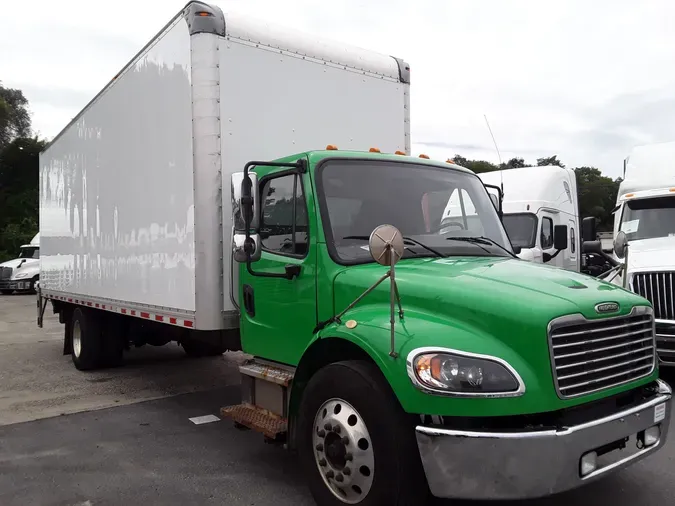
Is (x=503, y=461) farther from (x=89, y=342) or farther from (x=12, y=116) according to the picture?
(x=12, y=116)

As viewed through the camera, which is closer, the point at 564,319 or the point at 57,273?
the point at 564,319

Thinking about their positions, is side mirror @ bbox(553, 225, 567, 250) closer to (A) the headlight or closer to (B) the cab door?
(B) the cab door

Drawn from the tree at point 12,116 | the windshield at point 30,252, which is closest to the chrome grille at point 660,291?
the windshield at point 30,252

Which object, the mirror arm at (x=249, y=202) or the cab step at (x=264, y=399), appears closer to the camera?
the mirror arm at (x=249, y=202)

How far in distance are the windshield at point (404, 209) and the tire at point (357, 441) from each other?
91 centimetres

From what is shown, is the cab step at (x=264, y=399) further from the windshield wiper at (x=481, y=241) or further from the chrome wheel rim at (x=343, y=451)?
the windshield wiper at (x=481, y=241)

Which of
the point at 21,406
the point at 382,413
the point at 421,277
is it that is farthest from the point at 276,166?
the point at 21,406

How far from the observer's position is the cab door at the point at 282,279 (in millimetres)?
4199

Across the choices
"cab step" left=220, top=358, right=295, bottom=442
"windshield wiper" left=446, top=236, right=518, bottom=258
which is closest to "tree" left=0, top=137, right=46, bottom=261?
"cab step" left=220, top=358, right=295, bottom=442

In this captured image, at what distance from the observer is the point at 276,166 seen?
443 centimetres

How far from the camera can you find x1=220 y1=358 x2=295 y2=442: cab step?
427cm

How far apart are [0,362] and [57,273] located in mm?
1650

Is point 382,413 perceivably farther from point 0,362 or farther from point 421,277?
point 0,362

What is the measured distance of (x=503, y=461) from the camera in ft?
9.61
